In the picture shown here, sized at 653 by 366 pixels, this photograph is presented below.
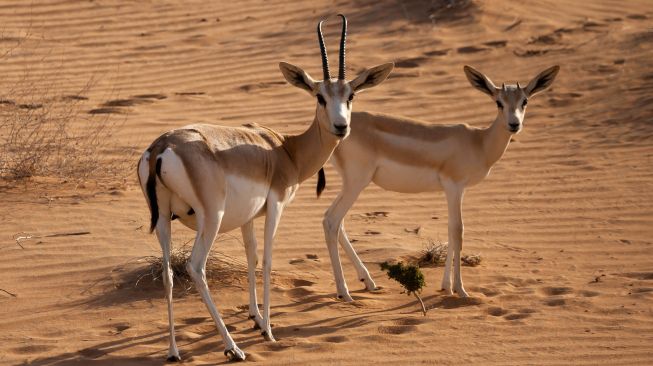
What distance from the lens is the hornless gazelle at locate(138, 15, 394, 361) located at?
23.3 ft

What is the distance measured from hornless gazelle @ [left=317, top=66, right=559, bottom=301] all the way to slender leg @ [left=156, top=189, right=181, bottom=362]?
2.14m

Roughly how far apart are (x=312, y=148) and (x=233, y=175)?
105 cm

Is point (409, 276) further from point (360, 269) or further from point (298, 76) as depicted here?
point (298, 76)

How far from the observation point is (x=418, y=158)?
9391 mm

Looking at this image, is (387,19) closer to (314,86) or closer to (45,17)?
(45,17)

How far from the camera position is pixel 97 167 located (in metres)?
11.5

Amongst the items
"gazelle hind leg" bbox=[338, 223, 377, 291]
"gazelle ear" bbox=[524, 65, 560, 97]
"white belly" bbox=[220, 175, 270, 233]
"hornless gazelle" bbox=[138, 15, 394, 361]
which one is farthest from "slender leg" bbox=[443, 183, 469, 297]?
"white belly" bbox=[220, 175, 270, 233]

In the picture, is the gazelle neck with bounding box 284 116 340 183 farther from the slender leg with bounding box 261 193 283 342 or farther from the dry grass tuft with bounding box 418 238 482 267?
the dry grass tuft with bounding box 418 238 482 267

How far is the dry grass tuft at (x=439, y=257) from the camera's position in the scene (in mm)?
9883

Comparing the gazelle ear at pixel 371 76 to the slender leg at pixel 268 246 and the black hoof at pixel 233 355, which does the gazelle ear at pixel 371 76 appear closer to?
the slender leg at pixel 268 246

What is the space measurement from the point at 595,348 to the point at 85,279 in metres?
3.99

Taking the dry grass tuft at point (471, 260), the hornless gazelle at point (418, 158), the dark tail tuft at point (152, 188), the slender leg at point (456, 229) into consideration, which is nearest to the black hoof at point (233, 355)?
the dark tail tuft at point (152, 188)

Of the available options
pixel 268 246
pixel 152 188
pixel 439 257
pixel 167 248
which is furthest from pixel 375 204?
pixel 152 188

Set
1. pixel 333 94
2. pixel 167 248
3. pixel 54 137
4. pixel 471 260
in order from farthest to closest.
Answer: pixel 54 137 → pixel 471 260 → pixel 333 94 → pixel 167 248
